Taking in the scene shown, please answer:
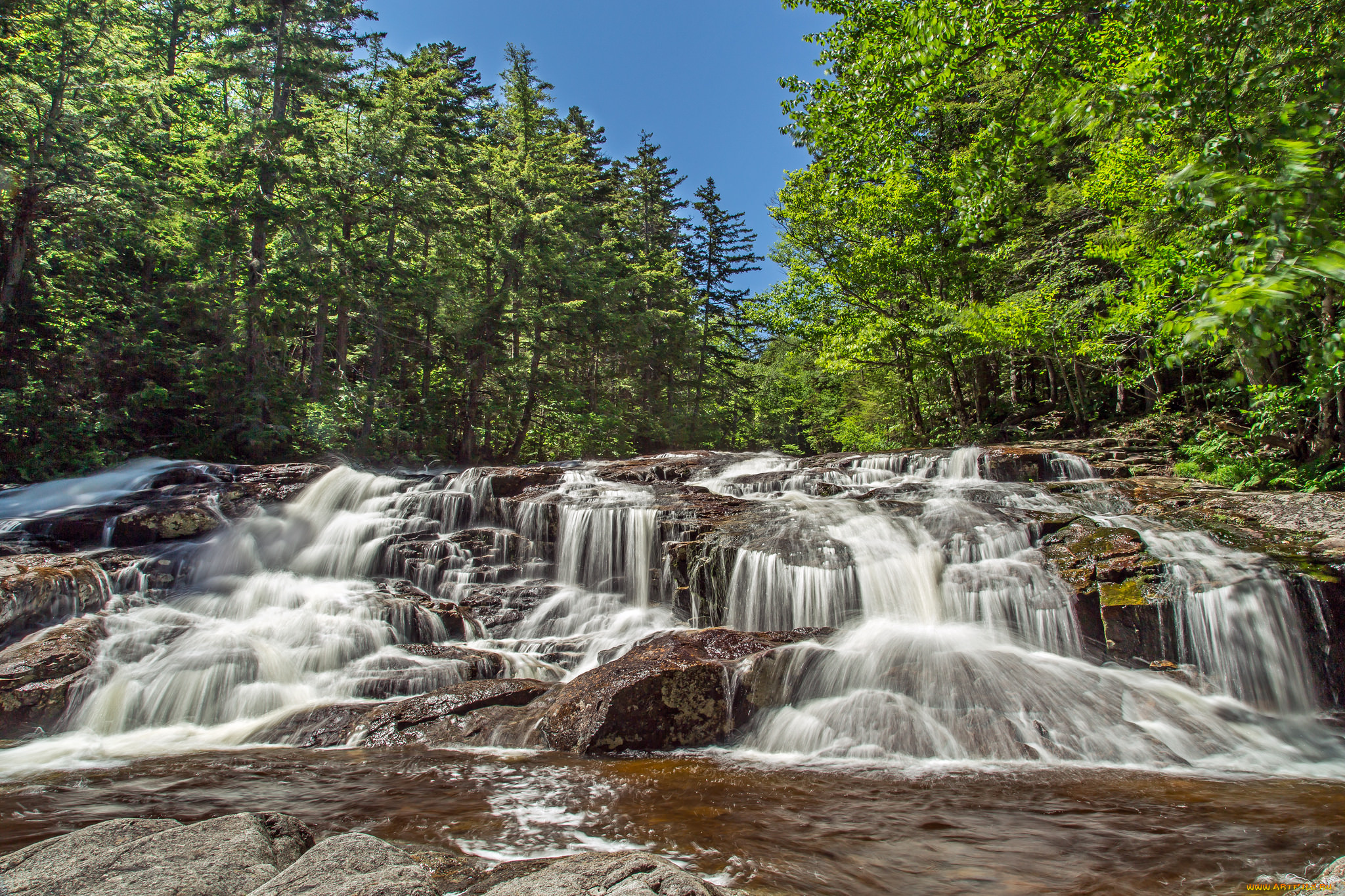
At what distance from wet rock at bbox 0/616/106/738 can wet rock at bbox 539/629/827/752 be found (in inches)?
198

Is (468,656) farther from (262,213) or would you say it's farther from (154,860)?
(262,213)

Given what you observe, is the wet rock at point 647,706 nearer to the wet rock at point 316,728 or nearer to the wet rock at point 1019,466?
the wet rock at point 316,728

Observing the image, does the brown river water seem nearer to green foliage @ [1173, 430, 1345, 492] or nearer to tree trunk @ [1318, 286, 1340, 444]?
green foliage @ [1173, 430, 1345, 492]

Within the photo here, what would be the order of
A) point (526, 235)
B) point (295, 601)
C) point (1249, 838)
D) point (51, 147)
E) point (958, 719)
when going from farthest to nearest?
point (526, 235) < point (51, 147) < point (295, 601) < point (958, 719) < point (1249, 838)

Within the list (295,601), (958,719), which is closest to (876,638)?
(958,719)

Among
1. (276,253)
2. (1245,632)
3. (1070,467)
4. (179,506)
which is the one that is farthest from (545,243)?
(1245,632)

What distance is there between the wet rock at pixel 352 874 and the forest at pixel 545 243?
3.55 m

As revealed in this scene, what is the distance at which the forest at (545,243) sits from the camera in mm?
4031

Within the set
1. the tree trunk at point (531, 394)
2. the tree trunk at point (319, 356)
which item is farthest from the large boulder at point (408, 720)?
the tree trunk at point (531, 394)

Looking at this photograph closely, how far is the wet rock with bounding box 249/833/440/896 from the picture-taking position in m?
2.03

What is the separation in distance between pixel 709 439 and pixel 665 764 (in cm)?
2700

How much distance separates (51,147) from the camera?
15.2 meters

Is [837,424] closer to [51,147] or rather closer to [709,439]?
[709,439]

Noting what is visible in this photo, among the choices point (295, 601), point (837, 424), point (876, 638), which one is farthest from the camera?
point (837, 424)
